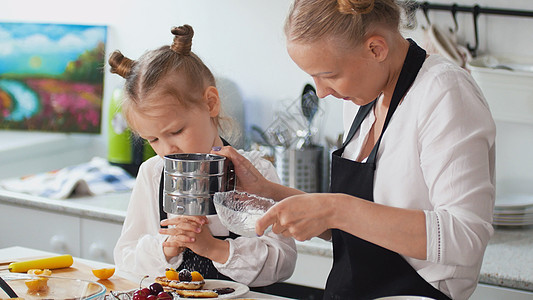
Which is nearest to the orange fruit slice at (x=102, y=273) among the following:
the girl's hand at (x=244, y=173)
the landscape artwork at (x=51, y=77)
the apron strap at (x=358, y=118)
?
the girl's hand at (x=244, y=173)

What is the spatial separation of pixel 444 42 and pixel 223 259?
1324mm

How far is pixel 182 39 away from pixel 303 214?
Answer: 620 millimetres

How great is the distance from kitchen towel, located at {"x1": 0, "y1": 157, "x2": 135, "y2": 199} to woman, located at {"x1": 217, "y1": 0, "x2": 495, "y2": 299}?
1444 mm

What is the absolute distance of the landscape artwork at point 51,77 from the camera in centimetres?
326

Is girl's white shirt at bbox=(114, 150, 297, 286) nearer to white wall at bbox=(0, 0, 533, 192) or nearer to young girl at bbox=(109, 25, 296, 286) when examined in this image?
young girl at bbox=(109, 25, 296, 286)

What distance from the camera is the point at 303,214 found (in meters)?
1.24

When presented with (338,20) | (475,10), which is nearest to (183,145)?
(338,20)

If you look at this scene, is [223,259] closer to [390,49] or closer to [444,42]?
[390,49]

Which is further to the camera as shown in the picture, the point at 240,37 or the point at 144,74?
the point at 240,37

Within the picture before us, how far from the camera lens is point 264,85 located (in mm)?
2936

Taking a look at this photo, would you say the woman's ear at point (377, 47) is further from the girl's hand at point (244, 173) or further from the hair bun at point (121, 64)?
the hair bun at point (121, 64)

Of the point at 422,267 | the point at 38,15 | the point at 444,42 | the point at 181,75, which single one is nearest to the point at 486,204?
the point at 422,267

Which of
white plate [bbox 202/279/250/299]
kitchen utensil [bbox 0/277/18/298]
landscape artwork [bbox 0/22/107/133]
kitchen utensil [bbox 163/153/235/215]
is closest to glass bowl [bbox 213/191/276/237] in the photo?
kitchen utensil [bbox 163/153/235/215]

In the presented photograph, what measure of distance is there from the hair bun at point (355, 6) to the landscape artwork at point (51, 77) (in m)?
2.16
